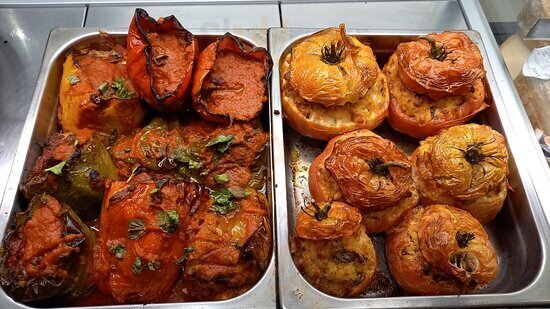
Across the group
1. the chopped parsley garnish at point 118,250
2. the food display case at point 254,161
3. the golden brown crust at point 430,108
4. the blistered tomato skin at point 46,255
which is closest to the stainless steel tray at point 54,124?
the food display case at point 254,161

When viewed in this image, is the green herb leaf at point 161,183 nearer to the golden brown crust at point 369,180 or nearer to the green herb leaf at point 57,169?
the green herb leaf at point 57,169

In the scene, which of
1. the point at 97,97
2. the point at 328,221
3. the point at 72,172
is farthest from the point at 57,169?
the point at 328,221

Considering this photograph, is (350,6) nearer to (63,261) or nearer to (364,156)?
(364,156)

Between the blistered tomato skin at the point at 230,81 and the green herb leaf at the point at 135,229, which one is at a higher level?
the blistered tomato skin at the point at 230,81

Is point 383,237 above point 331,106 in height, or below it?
below

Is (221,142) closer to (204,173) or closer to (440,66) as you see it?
(204,173)

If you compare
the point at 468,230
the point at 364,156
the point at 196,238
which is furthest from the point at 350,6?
the point at 196,238
